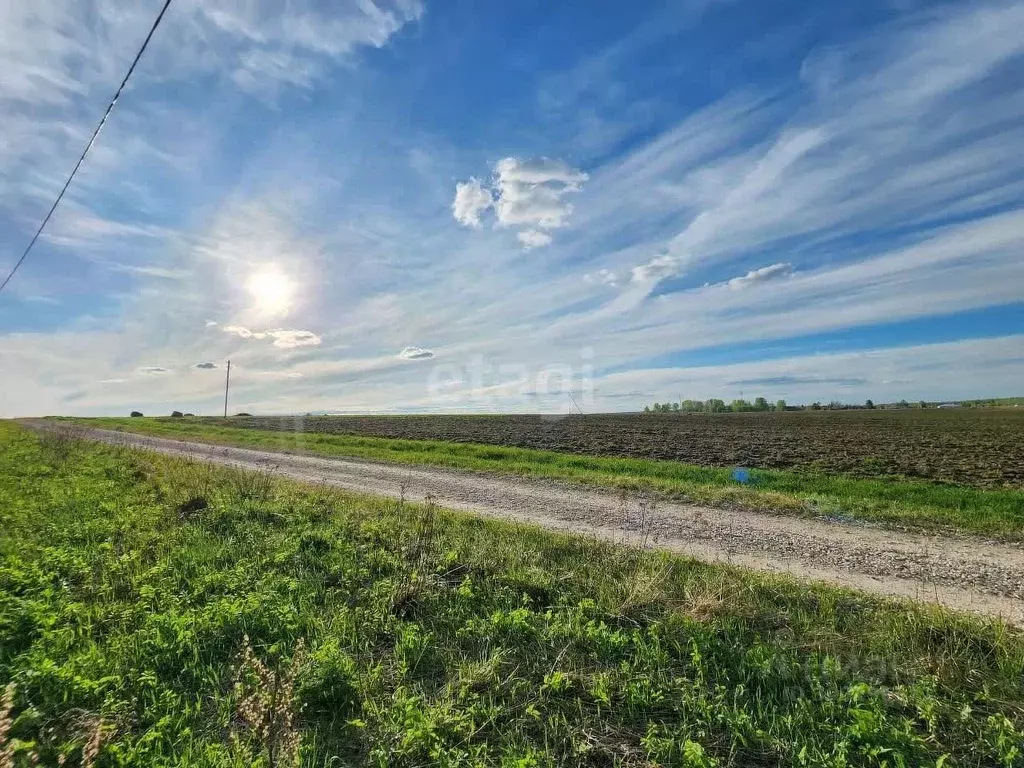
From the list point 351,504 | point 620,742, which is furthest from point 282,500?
point 620,742

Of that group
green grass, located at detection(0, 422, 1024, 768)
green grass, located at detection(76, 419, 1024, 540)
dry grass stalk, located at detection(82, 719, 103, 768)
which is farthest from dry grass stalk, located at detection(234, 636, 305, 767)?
green grass, located at detection(76, 419, 1024, 540)

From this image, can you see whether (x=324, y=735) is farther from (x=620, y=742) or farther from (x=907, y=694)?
(x=907, y=694)

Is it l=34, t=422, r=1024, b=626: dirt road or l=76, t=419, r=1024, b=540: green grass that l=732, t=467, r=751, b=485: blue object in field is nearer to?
l=76, t=419, r=1024, b=540: green grass

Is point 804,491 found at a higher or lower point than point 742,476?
lower

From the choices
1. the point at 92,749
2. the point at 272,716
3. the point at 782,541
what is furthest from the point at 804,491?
the point at 92,749

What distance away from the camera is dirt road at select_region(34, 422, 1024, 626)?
7.16 m

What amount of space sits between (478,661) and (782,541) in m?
6.99

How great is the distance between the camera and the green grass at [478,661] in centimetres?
374

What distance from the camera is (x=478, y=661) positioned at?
15.8 ft

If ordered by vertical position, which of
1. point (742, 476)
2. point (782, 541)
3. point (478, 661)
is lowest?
point (782, 541)

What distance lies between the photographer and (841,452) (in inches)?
1063

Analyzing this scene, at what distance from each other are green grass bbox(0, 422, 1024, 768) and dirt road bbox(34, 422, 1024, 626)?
1.53 m

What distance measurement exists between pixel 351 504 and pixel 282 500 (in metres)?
1.55

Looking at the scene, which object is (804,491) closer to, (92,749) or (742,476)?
(742,476)
